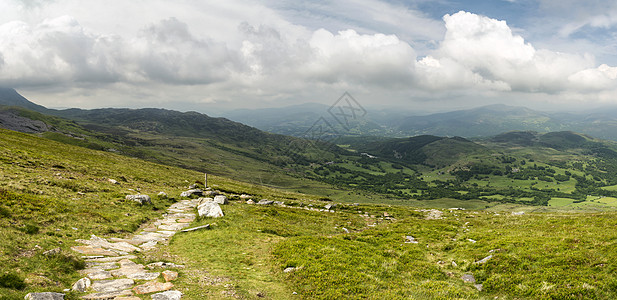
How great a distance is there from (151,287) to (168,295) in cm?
129

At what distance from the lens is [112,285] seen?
39.5 feet

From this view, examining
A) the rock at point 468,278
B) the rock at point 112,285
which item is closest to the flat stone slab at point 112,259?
the rock at point 112,285

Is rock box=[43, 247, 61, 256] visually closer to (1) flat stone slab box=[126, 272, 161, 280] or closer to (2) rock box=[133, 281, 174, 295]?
(1) flat stone slab box=[126, 272, 161, 280]

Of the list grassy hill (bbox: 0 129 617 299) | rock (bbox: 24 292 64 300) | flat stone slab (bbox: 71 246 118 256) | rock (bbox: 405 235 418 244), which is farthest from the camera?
rock (bbox: 405 235 418 244)

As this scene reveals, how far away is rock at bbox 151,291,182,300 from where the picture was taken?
11.4m

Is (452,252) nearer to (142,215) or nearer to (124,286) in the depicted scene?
(124,286)

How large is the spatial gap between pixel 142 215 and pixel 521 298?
32147 mm

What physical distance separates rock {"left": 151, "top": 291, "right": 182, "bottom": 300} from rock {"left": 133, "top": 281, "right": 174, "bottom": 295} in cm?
55

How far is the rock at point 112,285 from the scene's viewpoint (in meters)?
11.6

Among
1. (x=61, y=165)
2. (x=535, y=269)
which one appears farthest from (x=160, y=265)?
(x=61, y=165)

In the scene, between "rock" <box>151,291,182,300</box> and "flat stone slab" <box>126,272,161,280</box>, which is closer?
"rock" <box>151,291,182,300</box>

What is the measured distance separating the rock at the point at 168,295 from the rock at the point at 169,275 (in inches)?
70.4

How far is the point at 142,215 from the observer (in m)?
27.2

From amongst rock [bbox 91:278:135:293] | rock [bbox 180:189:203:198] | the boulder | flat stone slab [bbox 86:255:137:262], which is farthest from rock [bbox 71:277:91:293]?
rock [bbox 180:189:203:198]
